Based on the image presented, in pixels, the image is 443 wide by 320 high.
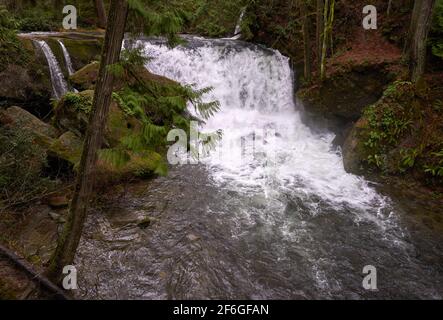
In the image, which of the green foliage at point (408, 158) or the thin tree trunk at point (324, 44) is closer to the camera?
the green foliage at point (408, 158)

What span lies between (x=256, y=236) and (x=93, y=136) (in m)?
3.63

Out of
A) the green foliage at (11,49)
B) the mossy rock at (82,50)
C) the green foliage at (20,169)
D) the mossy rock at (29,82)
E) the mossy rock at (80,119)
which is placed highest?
the mossy rock at (82,50)

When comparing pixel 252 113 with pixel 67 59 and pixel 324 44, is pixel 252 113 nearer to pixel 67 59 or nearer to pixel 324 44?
pixel 324 44

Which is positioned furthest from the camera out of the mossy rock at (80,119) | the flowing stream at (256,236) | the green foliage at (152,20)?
the mossy rock at (80,119)

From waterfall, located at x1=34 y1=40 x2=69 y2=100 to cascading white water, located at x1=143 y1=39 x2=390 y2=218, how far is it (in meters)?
3.29

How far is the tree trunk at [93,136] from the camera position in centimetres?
311

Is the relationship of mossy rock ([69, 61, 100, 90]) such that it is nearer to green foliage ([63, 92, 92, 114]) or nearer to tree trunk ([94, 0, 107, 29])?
green foliage ([63, 92, 92, 114])

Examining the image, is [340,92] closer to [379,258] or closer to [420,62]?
[420,62]

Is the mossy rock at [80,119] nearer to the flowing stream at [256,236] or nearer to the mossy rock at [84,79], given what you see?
the flowing stream at [256,236]

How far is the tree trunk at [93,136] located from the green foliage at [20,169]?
236 cm

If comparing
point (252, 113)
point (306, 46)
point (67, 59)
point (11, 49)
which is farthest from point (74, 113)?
point (306, 46)

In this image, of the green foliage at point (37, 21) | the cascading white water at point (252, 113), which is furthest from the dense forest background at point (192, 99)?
the green foliage at point (37, 21)

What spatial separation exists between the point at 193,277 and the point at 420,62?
8.34m

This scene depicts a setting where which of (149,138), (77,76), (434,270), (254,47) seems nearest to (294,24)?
(254,47)
